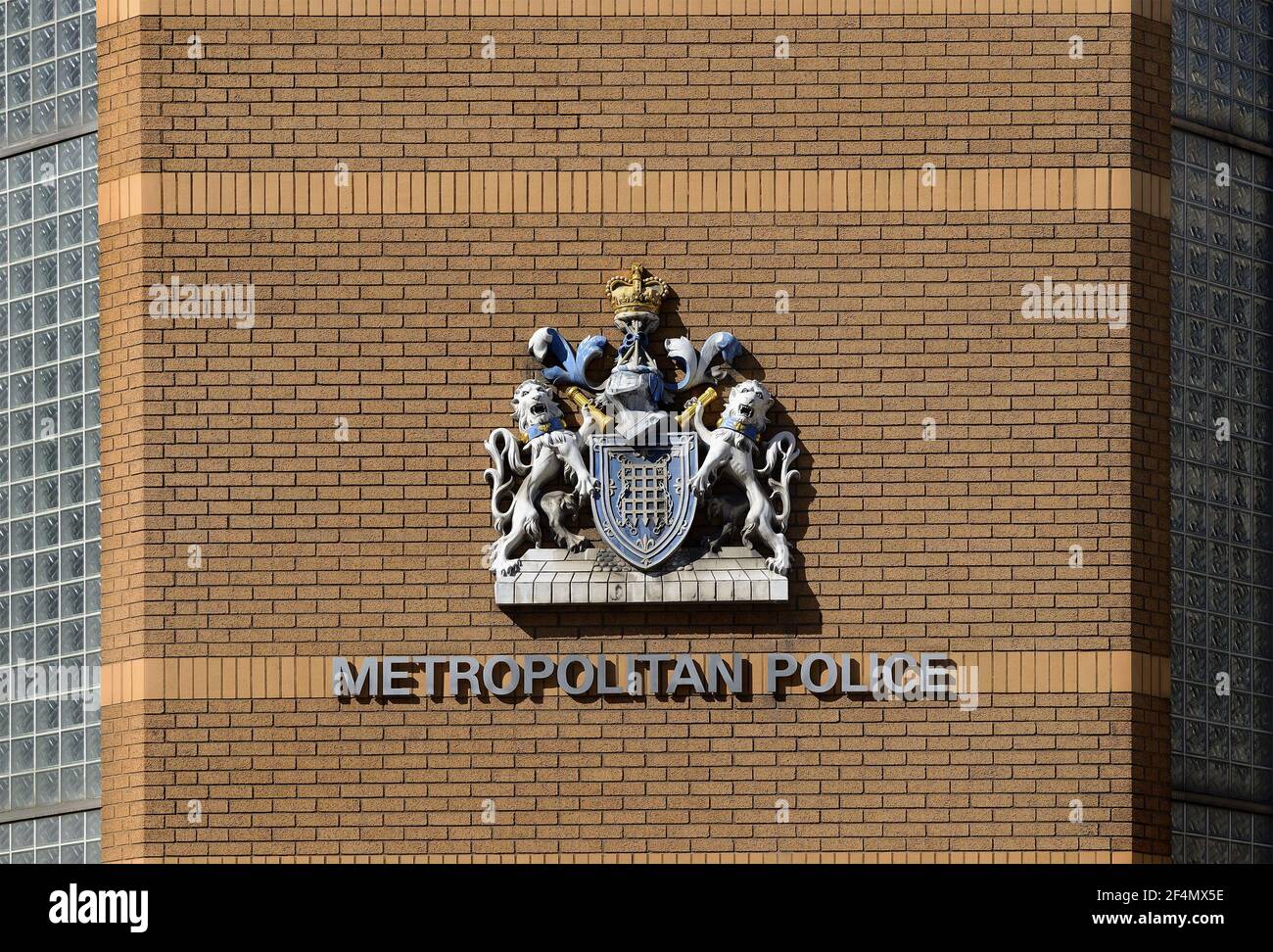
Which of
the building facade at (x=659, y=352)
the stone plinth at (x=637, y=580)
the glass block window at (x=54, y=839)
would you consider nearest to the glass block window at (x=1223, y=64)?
the building facade at (x=659, y=352)

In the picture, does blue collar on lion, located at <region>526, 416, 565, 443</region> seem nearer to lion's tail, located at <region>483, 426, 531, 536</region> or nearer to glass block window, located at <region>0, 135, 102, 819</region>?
lion's tail, located at <region>483, 426, 531, 536</region>

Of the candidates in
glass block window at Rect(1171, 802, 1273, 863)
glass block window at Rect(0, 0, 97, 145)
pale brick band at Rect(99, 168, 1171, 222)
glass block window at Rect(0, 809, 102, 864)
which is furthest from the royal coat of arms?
glass block window at Rect(0, 0, 97, 145)

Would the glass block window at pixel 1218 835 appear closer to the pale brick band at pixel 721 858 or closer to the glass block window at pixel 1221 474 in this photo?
the glass block window at pixel 1221 474

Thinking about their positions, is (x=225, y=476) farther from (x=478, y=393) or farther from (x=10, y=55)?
(x=10, y=55)

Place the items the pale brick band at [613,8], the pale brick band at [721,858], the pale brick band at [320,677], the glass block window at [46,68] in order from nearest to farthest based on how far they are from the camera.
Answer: the pale brick band at [721,858] → the pale brick band at [320,677] → the pale brick band at [613,8] → the glass block window at [46,68]

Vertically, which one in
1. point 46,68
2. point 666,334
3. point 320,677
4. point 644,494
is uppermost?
point 46,68

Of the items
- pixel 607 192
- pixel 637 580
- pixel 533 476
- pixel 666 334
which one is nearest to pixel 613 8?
pixel 607 192

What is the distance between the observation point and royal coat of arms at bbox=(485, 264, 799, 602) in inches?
985

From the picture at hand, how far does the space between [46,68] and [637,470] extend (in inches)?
264

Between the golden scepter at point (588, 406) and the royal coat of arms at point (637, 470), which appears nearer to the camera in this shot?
the royal coat of arms at point (637, 470)

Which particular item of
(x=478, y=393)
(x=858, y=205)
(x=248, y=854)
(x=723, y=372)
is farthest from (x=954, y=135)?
(x=248, y=854)

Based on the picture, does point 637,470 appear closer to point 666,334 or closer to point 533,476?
point 533,476

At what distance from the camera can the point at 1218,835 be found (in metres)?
26.2

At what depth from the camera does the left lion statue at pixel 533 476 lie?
82.3ft
